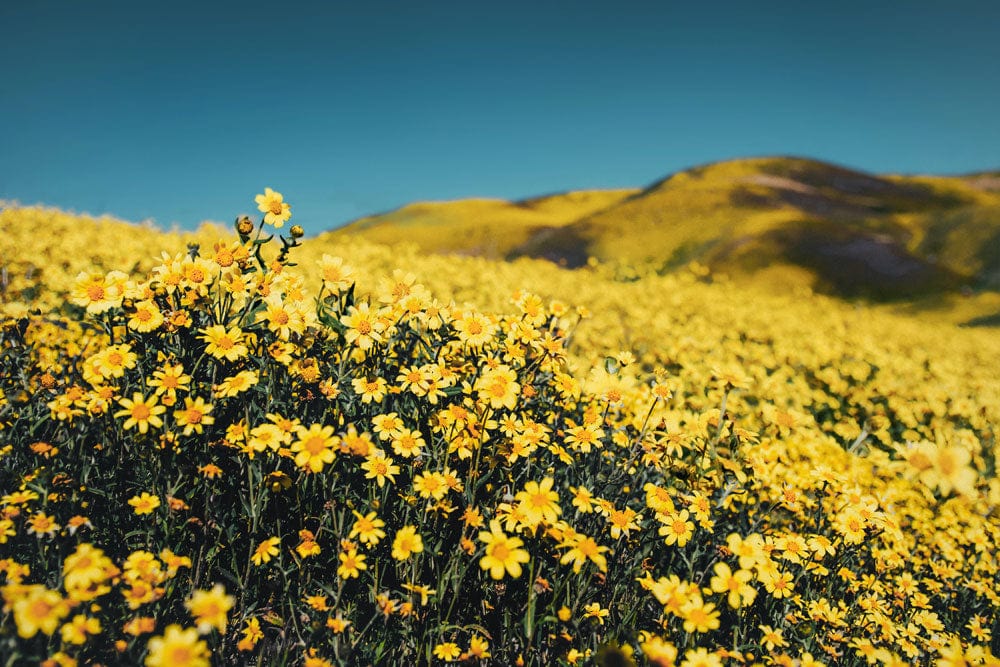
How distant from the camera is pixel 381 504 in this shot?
2299mm

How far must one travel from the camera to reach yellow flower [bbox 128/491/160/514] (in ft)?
6.86

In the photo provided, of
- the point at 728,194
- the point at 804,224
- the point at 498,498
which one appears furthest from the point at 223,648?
the point at 728,194

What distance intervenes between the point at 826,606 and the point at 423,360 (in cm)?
250

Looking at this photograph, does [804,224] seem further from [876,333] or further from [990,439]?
[990,439]

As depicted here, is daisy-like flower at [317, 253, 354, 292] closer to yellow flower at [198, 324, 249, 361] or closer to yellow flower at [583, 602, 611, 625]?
yellow flower at [198, 324, 249, 361]

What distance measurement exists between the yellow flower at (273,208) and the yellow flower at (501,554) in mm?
1866

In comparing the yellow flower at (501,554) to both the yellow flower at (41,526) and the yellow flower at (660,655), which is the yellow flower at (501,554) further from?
the yellow flower at (41,526)

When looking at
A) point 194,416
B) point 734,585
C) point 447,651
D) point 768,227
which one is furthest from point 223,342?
point 768,227

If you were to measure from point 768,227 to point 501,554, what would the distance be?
31.3m

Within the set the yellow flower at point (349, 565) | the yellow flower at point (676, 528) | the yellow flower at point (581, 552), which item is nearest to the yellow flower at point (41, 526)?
the yellow flower at point (349, 565)

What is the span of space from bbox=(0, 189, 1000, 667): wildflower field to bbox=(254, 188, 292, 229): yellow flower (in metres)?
0.02

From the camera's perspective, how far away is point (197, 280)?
2422mm

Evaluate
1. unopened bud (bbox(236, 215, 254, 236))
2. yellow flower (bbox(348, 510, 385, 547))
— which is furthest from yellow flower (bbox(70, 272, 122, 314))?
yellow flower (bbox(348, 510, 385, 547))

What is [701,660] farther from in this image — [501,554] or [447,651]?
[447,651]
